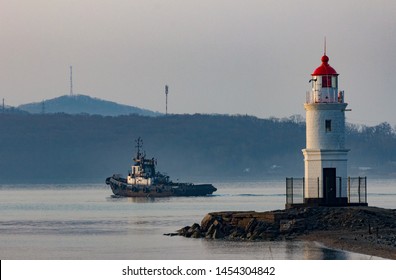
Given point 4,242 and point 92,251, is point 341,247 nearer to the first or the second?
point 92,251

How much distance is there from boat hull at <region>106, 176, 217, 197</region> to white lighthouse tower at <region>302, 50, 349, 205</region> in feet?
238

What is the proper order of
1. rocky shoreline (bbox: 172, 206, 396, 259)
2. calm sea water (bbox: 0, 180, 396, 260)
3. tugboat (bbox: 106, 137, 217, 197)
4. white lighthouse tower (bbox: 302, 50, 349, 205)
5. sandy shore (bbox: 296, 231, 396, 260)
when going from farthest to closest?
A: tugboat (bbox: 106, 137, 217, 197)
white lighthouse tower (bbox: 302, 50, 349, 205)
rocky shoreline (bbox: 172, 206, 396, 259)
calm sea water (bbox: 0, 180, 396, 260)
sandy shore (bbox: 296, 231, 396, 260)

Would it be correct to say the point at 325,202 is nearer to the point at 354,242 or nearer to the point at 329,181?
the point at 329,181

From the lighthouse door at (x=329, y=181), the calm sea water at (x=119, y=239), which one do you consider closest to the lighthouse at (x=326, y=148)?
the lighthouse door at (x=329, y=181)

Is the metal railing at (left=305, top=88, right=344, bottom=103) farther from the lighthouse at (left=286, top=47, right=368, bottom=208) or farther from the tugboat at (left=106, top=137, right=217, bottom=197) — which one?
the tugboat at (left=106, top=137, right=217, bottom=197)

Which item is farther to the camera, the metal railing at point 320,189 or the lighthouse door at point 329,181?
the metal railing at point 320,189

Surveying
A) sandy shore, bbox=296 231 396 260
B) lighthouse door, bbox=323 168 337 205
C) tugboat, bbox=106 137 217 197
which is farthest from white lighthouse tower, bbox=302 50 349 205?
tugboat, bbox=106 137 217 197

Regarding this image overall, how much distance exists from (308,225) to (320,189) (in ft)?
7.69

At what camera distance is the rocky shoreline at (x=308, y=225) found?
5439 centimetres

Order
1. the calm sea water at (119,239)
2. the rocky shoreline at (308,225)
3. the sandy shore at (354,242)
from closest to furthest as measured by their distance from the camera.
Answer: the sandy shore at (354,242), the calm sea water at (119,239), the rocky shoreline at (308,225)

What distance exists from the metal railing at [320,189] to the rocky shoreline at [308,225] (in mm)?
Answer: 955

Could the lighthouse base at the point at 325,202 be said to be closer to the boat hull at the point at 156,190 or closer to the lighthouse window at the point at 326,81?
the lighthouse window at the point at 326,81

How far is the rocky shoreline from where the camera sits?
178 ft
